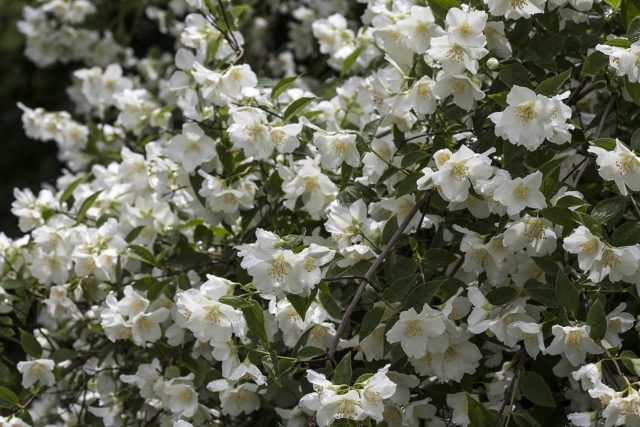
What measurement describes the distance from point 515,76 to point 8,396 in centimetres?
116

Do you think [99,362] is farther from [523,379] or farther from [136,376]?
[523,379]

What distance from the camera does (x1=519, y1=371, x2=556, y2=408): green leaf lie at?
1.53 meters

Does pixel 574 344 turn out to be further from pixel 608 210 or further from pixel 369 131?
pixel 369 131

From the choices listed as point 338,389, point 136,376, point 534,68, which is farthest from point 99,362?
point 534,68

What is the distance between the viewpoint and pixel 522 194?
1.46m

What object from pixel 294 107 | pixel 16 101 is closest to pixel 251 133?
pixel 294 107

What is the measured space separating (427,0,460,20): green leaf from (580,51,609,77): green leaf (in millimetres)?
254

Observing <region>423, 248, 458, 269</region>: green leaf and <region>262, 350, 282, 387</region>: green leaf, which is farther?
<region>423, 248, 458, 269</region>: green leaf

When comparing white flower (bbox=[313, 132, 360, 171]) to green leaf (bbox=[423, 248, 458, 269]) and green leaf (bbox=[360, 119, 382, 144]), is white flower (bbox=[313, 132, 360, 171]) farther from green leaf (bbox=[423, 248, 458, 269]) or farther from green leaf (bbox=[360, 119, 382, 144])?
green leaf (bbox=[423, 248, 458, 269])

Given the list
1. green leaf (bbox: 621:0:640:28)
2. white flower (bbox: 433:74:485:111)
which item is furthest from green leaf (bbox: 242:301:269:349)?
green leaf (bbox: 621:0:640:28)

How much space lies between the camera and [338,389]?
139 cm

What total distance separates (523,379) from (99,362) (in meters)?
0.91

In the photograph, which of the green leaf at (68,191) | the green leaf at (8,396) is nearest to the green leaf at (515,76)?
the green leaf at (68,191)

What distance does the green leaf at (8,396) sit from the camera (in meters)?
1.79
